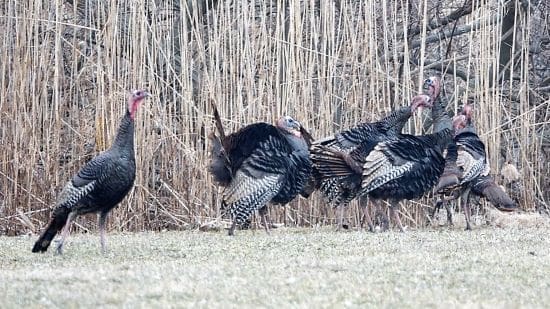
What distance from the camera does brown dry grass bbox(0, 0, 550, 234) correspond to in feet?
33.0

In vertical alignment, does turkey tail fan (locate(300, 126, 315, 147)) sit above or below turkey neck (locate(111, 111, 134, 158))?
above

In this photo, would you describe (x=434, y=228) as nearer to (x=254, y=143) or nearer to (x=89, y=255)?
(x=254, y=143)

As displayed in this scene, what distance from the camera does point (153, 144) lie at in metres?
10.5

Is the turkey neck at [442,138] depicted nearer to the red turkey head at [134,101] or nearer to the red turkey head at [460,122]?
the red turkey head at [460,122]

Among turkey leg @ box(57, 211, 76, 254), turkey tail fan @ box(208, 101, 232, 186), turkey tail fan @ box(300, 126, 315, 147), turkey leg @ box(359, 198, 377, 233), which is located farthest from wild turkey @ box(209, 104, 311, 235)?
turkey leg @ box(57, 211, 76, 254)

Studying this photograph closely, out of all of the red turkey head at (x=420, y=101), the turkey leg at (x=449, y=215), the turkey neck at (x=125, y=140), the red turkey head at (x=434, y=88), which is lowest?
the turkey leg at (x=449, y=215)

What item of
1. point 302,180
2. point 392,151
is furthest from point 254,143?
point 392,151

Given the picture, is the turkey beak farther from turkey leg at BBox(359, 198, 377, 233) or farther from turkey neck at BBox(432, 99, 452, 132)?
turkey neck at BBox(432, 99, 452, 132)

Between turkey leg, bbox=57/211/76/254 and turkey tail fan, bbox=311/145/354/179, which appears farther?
turkey tail fan, bbox=311/145/354/179

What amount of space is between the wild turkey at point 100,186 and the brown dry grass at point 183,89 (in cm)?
227

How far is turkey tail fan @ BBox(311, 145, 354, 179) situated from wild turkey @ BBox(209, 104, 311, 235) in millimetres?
167

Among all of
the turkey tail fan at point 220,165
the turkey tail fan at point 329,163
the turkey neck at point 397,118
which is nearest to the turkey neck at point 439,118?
the turkey neck at point 397,118

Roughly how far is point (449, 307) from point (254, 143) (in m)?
4.85

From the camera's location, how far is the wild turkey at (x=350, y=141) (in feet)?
32.7
